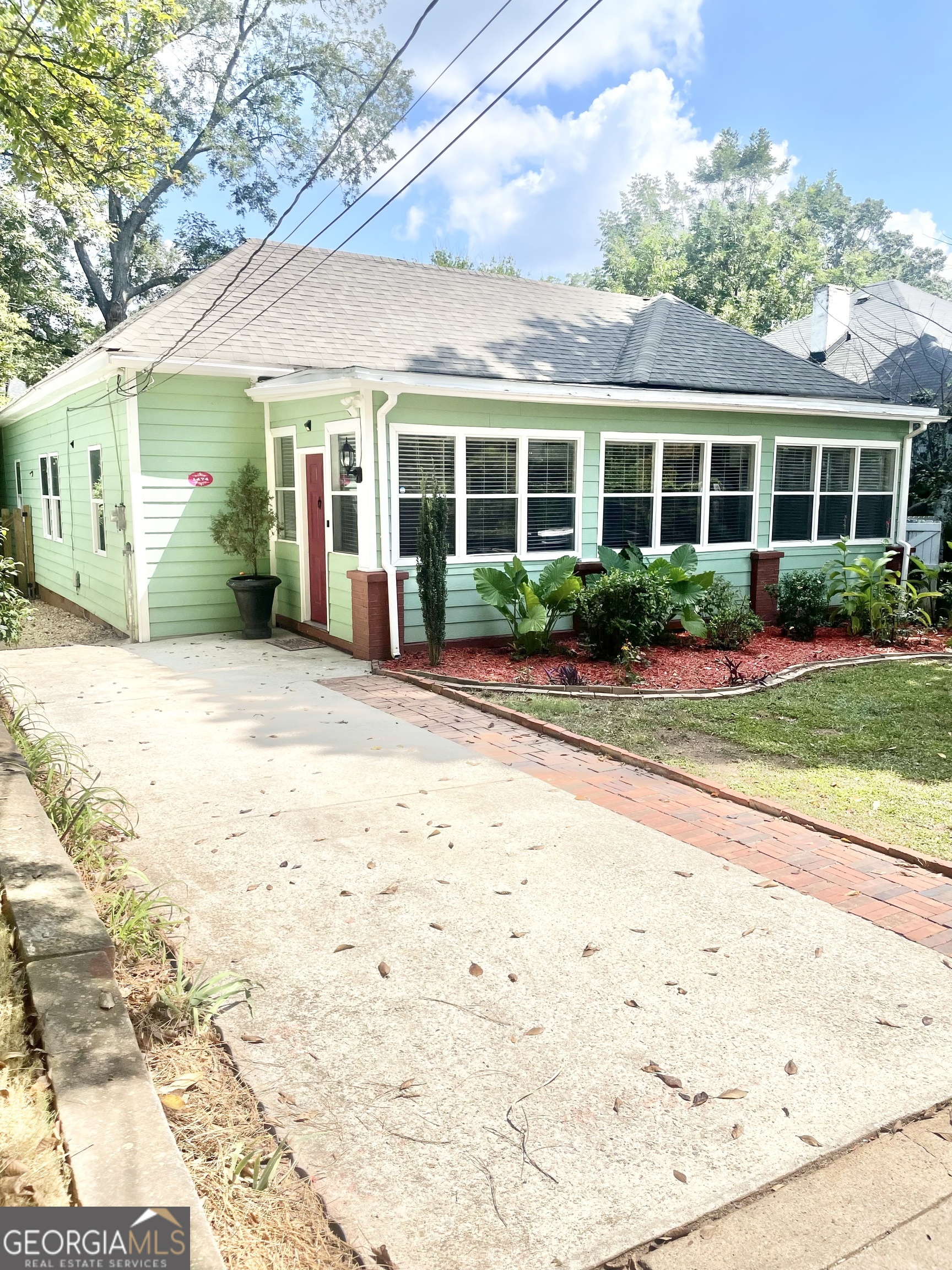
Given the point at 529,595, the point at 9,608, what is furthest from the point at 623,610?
the point at 9,608

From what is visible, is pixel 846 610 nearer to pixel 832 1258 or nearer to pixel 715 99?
pixel 832 1258

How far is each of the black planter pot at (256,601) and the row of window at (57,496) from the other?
2606 millimetres

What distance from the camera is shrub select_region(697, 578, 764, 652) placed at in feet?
34.0

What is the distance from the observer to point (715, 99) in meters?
56.0

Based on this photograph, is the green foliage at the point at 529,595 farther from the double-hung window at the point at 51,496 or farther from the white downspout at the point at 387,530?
the double-hung window at the point at 51,496

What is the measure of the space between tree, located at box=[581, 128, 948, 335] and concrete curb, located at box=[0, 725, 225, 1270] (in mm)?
29963

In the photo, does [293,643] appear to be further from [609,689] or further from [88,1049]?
[88,1049]

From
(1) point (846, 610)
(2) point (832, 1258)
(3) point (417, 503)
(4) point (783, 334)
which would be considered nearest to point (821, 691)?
(1) point (846, 610)

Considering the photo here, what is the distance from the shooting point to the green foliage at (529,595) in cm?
947

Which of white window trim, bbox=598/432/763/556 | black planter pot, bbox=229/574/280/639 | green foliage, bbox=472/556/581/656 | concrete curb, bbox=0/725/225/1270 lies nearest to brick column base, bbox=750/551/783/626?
white window trim, bbox=598/432/763/556

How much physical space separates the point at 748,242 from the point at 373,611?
2701 centimetres

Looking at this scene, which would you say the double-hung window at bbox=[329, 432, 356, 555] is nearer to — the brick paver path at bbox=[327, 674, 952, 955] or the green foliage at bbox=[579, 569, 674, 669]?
the green foliage at bbox=[579, 569, 674, 669]

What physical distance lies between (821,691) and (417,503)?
448 cm

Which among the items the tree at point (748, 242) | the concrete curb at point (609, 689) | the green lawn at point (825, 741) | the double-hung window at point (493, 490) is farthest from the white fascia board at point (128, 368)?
the tree at point (748, 242)
